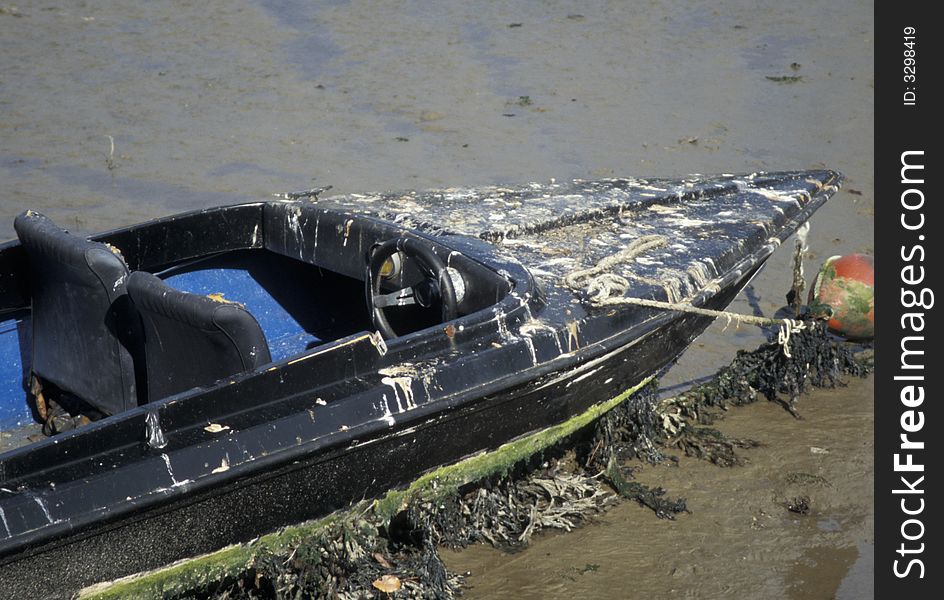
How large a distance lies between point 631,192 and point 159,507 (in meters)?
2.67

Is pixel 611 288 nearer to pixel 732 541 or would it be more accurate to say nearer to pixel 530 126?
pixel 732 541

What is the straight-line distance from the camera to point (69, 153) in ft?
25.9

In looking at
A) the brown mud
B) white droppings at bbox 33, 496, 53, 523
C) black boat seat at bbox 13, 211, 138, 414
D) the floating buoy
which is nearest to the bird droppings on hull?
white droppings at bbox 33, 496, 53, 523

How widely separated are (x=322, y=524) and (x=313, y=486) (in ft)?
0.63

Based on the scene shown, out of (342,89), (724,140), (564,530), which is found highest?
(342,89)

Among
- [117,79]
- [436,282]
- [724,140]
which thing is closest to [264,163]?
[117,79]

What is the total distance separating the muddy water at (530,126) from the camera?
14.2ft

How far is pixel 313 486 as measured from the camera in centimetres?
337

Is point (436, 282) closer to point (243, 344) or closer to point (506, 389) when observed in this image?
point (506, 389)

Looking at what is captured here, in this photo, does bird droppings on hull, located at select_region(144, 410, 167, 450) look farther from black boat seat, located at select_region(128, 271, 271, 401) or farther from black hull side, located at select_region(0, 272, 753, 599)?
black boat seat, located at select_region(128, 271, 271, 401)

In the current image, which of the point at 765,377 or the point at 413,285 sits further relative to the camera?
the point at 765,377

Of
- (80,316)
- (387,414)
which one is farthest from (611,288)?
(80,316)
